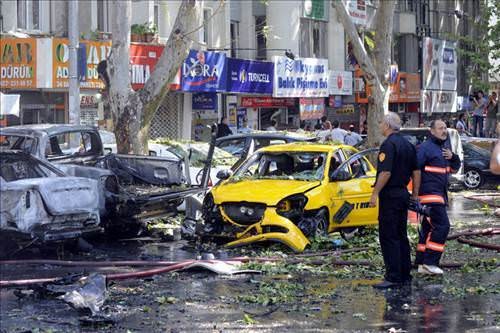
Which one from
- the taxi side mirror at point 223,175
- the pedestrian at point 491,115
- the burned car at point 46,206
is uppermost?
the pedestrian at point 491,115

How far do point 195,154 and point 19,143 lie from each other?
5.42m

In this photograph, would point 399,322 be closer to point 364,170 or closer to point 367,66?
point 364,170

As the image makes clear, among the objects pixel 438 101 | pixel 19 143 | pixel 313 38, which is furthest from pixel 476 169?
pixel 438 101

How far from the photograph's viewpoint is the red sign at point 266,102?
31984 millimetres

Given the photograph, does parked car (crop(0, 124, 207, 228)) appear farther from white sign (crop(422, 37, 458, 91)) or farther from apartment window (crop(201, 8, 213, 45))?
white sign (crop(422, 37, 458, 91))

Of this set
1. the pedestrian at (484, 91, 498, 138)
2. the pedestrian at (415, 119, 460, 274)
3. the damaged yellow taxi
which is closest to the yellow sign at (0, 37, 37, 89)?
the damaged yellow taxi

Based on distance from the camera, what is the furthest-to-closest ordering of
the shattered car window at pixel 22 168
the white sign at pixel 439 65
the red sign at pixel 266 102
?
the white sign at pixel 439 65
the red sign at pixel 266 102
the shattered car window at pixel 22 168

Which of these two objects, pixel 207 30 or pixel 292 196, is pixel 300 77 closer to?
pixel 207 30

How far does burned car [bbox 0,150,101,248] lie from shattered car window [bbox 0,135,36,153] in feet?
1.55

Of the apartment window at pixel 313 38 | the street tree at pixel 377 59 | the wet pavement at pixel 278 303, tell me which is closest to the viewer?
the wet pavement at pixel 278 303

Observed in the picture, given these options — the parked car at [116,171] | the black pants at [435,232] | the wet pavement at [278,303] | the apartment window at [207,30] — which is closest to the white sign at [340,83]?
the apartment window at [207,30]

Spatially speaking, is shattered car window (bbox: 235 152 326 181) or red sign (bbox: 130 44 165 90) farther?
red sign (bbox: 130 44 165 90)

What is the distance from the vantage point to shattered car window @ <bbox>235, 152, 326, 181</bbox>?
14469 mm

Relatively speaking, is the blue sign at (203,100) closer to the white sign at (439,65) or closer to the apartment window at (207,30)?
the apartment window at (207,30)
